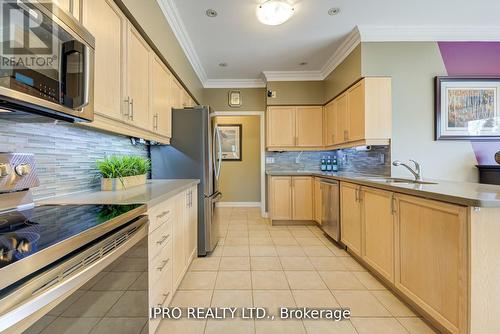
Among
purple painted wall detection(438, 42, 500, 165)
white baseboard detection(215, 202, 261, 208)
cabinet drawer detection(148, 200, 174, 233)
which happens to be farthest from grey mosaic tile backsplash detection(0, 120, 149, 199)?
white baseboard detection(215, 202, 261, 208)

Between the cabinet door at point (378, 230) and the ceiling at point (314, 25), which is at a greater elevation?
the ceiling at point (314, 25)

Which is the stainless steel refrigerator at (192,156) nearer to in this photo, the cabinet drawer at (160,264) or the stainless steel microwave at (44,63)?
the cabinet drawer at (160,264)

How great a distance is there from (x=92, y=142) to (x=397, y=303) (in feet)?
8.68

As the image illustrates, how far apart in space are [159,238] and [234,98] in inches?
149

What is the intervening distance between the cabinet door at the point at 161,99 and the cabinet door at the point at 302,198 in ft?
7.76

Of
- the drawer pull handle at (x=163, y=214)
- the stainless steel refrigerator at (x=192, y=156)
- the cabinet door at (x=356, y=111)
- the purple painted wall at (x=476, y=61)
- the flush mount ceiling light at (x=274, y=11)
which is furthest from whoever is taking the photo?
the cabinet door at (x=356, y=111)

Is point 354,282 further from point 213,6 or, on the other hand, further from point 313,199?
point 213,6

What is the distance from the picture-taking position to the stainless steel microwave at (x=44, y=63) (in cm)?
77

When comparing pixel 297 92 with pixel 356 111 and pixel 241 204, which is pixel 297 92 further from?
pixel 241 204

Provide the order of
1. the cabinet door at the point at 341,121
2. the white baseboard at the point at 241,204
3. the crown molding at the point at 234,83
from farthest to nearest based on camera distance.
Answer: the white baseboard at the point at 241,204, the crown molding at the point at 234,83, the cabinet door at the point at 341,121

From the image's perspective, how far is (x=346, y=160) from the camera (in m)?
4.16

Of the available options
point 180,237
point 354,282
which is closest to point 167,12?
point 180,237

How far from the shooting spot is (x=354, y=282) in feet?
7.11

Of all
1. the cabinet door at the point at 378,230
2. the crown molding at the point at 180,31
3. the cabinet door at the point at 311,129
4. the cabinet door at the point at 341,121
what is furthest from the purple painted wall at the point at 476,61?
the crown molding at the point at 180,31
